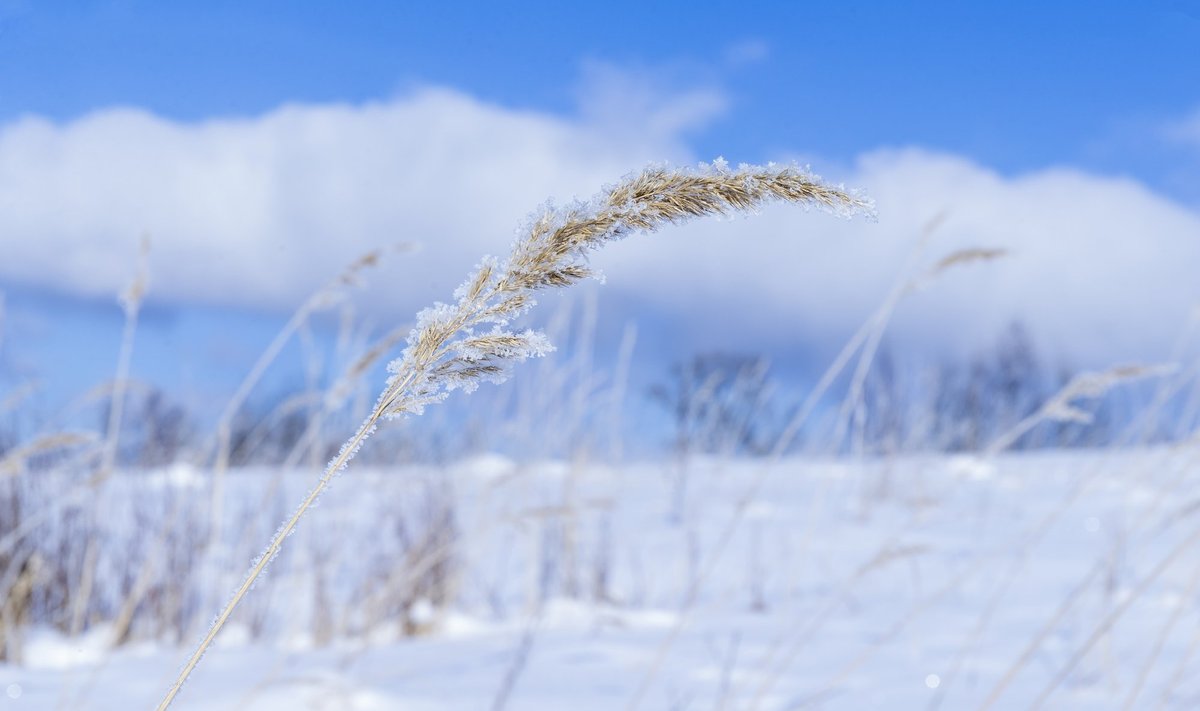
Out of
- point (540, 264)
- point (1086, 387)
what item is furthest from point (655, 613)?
point (540, 264)

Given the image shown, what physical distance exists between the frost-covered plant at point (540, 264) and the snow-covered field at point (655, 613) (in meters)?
1.59

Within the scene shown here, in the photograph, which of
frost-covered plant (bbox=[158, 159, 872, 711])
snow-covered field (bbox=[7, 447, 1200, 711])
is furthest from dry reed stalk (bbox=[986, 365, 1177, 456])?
frost-covered plant (bbox=[158, 159, 872, 711])

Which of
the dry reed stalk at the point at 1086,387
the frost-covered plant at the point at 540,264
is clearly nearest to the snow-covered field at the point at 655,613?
the dry reed stalk at the point at 1086,387

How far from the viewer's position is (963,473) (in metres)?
2.67

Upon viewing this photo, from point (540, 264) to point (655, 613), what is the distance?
341 centimetres

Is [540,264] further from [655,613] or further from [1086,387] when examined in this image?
[655,613]

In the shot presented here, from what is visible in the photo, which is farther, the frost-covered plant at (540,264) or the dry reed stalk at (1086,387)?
the dry reed stalk at (1086,387)

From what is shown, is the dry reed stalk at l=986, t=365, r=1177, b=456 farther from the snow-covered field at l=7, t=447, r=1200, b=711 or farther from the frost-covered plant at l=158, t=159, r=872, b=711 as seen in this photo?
the frost-covered plant at l=158, t=159, r=872, b=711

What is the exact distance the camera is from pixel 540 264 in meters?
0.64

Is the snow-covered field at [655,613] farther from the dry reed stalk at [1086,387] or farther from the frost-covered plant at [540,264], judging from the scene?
the frost-covered plant at [540,264]

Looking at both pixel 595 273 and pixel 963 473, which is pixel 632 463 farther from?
pixel 595 273

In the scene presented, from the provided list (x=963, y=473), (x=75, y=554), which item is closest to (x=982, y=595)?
(x=963, y=473)

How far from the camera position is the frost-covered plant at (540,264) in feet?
2.09

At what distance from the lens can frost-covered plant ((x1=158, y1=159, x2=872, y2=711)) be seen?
64 cm
